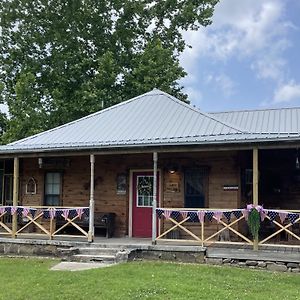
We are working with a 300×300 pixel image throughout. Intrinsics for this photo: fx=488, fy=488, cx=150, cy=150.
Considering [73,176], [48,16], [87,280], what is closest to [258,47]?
[48,16]

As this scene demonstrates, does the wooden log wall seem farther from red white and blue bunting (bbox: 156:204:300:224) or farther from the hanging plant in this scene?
the hanging plant

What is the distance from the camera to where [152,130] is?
46.3ft

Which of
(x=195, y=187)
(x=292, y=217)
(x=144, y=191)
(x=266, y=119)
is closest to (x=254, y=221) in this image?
(x=292, y=217)

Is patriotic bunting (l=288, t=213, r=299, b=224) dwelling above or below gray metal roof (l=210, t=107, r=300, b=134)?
below

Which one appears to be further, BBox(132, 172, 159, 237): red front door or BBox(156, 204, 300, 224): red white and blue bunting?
BBox(132, 172, 159, 237): red front door

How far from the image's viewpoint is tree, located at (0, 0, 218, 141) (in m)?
25.0

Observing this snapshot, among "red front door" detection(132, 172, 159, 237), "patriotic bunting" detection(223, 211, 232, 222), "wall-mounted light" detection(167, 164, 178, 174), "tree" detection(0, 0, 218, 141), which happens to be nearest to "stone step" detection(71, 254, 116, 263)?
"red front door" detection(132, 172, 159, 237)

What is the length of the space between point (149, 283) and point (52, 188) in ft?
25.0

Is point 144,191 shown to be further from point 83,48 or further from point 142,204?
point 83,48

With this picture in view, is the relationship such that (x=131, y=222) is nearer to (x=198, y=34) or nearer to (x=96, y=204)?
(x=96, y=204)

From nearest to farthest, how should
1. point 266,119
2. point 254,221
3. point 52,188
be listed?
point 254,221 → point 52,188 → point 266,119

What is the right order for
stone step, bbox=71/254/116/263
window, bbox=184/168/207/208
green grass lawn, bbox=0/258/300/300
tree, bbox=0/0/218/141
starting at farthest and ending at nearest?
tree, bbox=0/0/218/141
window, bbox=184/168/207/208
stone step, bbox=71/254/116/263
green grass lawn, bbox=0/258/300/300

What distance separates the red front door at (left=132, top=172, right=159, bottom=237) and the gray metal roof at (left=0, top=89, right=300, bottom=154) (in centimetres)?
152

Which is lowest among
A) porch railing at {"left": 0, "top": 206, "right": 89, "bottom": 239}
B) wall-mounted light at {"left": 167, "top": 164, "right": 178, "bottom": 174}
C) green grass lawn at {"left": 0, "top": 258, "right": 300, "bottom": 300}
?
green grass lawn at {"left": 0, "top": 258, "right": 300, "bottom": 300}
